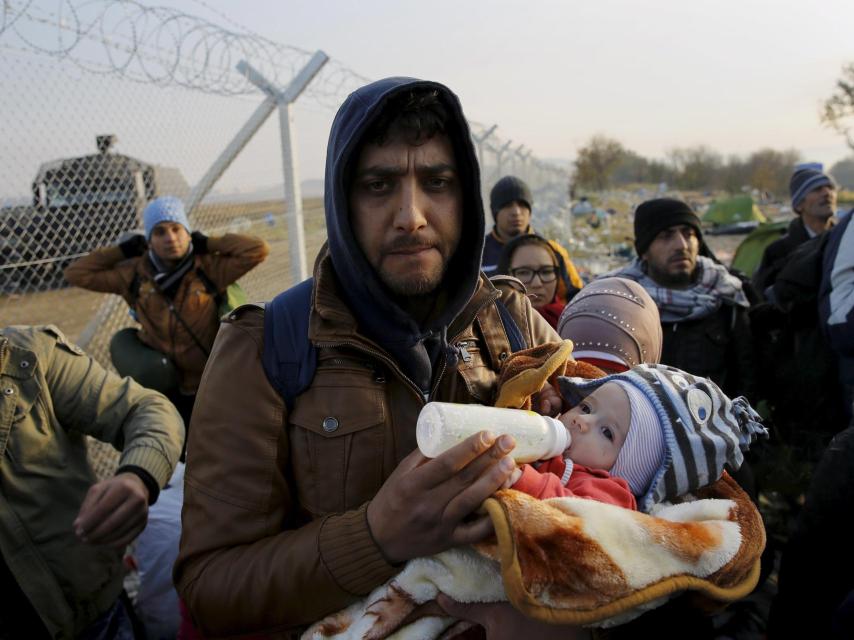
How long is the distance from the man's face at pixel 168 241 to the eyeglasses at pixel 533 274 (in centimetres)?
220

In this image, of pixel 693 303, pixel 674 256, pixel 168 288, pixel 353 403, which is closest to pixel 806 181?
pixel 674 256

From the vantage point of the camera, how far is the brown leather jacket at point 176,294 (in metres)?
3.54

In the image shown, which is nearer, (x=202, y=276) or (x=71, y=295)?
(x=202, y=276)

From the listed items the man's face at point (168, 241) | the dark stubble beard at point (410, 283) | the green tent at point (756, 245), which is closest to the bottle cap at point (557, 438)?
the dark stubble beard at point (410, 283)

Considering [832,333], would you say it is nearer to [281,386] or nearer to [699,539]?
[699,539]

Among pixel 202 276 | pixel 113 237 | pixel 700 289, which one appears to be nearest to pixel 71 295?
pixel 113 237

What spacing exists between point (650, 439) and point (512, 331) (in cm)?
47

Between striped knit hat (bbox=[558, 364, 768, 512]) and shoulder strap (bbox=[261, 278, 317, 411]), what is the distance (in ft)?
2.76

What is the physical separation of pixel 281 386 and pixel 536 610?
2.32 feet

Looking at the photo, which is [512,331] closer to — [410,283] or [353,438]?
[410,283]

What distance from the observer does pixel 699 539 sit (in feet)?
3.82

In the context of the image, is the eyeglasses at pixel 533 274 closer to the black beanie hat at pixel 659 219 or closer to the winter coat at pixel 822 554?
the black beanie hat at pixel 659 219

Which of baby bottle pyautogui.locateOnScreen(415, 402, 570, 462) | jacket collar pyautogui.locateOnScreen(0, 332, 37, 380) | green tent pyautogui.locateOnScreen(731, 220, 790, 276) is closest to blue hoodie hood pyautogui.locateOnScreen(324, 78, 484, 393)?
baby bottle pyautogui.locateOnScreen(415, 402, 570, 462)

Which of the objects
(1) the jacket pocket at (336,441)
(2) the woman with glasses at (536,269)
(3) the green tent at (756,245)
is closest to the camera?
(1) the jacket pocket at (336,441)
